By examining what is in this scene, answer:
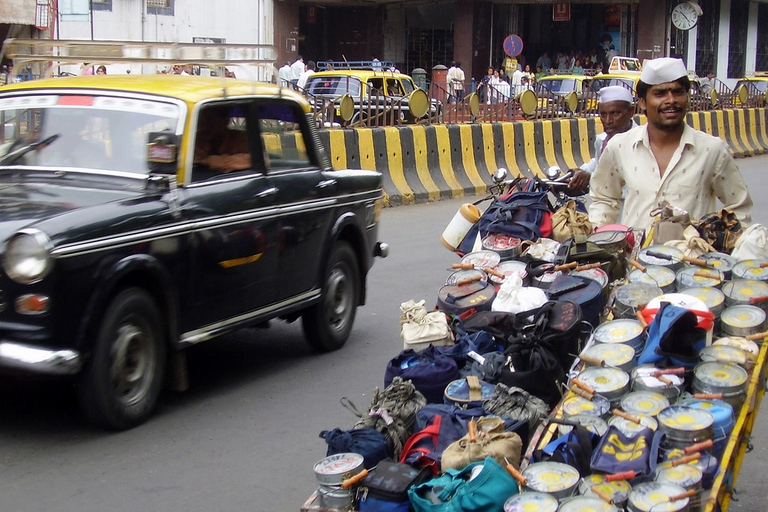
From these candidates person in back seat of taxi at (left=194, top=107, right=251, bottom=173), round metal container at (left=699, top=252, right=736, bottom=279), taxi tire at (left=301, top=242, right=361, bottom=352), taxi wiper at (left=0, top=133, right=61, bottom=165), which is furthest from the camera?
taxi tire at (left=301, top=242, right=361, bottom=352)

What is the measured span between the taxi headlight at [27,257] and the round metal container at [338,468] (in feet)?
6.47

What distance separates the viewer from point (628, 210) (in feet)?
17.6

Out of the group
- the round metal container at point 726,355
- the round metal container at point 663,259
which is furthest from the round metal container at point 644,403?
the round metal container at point 663,259

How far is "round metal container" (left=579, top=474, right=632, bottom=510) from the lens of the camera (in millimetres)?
3033

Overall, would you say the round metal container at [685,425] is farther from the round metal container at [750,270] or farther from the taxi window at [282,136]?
the taxi window at [282,136]

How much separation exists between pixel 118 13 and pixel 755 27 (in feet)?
101

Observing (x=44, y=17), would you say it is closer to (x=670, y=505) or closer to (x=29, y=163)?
(x=29, y=163)

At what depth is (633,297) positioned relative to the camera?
4.29m

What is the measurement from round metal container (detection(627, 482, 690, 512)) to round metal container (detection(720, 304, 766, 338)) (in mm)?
1255

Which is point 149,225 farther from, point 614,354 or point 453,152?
point 453,152

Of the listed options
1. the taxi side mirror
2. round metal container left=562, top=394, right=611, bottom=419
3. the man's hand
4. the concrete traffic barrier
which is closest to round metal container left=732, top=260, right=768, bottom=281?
round metal container left=562, top=394, right=611, bottom=419

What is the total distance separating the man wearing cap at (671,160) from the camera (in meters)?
4.98

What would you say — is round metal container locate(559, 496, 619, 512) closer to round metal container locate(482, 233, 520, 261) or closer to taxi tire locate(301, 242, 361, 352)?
round metal container locate(482, 233, 520, 261)

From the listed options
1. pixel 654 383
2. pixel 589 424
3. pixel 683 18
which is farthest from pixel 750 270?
pixel 683 18
